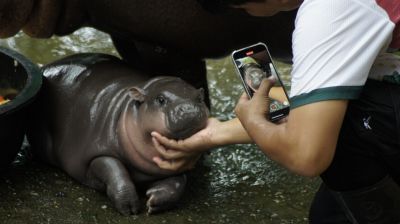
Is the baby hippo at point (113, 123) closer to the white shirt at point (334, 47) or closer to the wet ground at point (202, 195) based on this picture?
the wet ground at point (202, 195)

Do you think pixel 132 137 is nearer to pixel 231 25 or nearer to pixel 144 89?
pixel 144 89

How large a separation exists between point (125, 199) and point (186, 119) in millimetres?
395

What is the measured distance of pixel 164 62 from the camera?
319cm

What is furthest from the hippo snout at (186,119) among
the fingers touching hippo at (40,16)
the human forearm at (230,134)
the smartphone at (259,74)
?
the fingers touching hippo at (40,16)

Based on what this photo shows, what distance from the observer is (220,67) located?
422 cm

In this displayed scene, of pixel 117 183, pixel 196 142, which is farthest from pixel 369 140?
pixel 117 183

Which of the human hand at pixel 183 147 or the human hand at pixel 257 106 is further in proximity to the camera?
the human hand at pixel 183 147

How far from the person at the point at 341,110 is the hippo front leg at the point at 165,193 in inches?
14.0

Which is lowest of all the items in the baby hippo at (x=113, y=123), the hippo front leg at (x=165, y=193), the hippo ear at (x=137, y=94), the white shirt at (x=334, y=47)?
the hippo front leg at (x=165, y=193)

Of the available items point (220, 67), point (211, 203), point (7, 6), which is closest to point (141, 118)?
point (211, 203)

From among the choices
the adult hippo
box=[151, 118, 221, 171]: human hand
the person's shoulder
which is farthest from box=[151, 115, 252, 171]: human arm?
the person's shoulder

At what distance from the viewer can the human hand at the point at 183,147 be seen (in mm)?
2512

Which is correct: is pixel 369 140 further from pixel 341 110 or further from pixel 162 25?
pixel 162 25

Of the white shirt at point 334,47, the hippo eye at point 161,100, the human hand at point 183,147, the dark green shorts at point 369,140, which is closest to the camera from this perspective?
the white shirt at point 334,47
